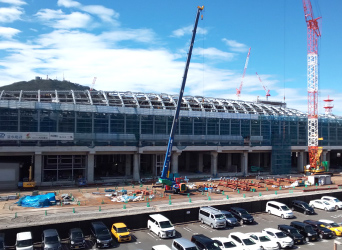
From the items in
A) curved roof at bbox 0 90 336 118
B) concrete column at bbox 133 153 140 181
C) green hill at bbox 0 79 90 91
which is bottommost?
concrete column at bbox 133 153 140 181

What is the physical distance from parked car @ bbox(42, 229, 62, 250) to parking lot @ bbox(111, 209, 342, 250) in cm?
400

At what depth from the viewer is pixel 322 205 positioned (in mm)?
33250

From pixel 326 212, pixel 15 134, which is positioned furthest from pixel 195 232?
pixel 15 134

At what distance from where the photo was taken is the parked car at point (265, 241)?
21.0 m

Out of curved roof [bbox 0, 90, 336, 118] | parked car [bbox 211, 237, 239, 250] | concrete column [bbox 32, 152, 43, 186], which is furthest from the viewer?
curved roof [bbox 0, 90, 336, 118]

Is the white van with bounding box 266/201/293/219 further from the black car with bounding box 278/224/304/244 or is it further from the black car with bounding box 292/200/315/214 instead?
the black car with bounding box 278/224/304/244

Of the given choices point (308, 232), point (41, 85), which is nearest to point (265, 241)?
point (308, 232)

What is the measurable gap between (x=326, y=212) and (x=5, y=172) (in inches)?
1520

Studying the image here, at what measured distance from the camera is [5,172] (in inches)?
1574

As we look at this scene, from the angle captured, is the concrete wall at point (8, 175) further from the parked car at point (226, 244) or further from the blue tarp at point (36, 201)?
the parked car at point (226, 244)

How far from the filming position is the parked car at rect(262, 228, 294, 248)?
2148 centimetres

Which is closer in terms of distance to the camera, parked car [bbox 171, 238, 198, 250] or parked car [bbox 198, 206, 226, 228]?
parked car [bbox 171, 238, 198, 250]


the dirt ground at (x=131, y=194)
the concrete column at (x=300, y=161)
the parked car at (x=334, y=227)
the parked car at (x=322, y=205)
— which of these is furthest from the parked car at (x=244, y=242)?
the concrete column at (x=300, y=161)

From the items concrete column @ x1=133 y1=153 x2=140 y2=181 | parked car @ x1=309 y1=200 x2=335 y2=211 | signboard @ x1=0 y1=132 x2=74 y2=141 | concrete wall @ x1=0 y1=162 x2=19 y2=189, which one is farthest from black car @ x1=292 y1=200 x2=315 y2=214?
concrete wall @ x1=0 y1=162 x2=19 y2=189
